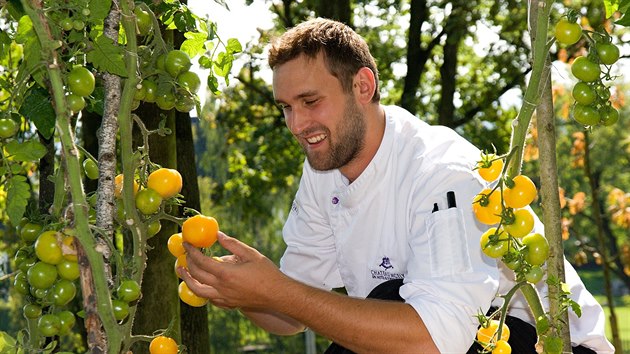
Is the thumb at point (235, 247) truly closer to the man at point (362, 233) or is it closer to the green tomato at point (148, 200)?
the man at point (362, 233)

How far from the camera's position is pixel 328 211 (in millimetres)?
3764

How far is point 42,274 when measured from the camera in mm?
2117

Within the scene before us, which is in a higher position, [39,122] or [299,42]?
[299,42]

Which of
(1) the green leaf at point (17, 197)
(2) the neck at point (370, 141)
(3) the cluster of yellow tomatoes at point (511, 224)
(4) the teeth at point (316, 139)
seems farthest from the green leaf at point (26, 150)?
(2) the neck at point (370, 141)

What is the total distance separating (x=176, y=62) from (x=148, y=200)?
35 cm

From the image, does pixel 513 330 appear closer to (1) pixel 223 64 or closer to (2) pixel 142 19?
(1) pixel 223 64

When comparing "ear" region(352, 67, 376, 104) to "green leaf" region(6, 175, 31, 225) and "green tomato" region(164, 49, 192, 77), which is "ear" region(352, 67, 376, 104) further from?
"green leaf" region(6, 175, 31, 225)

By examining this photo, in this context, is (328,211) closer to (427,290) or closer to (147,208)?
(427,290)

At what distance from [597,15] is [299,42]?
8.93 metres

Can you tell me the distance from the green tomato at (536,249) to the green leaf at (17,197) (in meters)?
1.14

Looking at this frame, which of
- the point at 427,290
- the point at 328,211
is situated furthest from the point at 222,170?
the point at 427,290

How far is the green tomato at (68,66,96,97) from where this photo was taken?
2076 mm

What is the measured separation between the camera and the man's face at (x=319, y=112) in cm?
332

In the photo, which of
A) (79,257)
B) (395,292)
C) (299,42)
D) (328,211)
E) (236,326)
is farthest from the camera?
(236,326)
